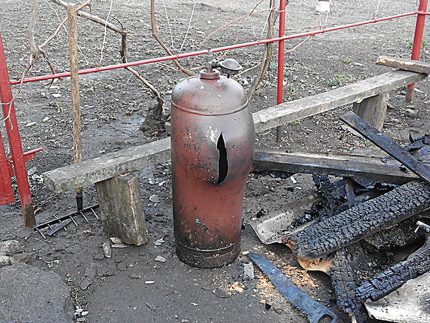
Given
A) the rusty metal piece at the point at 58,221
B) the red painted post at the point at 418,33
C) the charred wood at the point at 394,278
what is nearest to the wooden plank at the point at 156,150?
the rusty metal piece at the point at 58,221

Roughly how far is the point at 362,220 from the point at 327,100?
5.62 feet

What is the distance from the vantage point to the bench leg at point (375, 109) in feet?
16.8

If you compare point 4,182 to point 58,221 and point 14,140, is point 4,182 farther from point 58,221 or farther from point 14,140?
point 58,221

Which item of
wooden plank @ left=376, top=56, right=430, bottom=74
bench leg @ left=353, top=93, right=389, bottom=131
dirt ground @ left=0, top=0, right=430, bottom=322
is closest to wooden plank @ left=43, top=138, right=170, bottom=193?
dirt ground @ left=0, top=0, right=430, bottom=322

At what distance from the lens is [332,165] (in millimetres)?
3588

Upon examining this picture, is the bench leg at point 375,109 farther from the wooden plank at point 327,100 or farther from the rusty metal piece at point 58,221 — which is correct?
the rusty metal piece at point 58,221

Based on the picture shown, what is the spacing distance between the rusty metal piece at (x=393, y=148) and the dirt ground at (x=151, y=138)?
71 cm

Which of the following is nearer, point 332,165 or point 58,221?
point 332,165

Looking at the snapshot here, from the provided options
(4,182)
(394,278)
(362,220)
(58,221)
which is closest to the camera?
(394,278)

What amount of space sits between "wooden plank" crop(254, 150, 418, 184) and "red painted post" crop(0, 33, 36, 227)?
5.26ft

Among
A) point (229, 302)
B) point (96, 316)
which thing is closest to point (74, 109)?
point (96, 316)

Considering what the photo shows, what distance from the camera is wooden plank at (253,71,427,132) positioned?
13.7 ft

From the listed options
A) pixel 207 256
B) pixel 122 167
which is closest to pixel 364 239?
pixel 207 256

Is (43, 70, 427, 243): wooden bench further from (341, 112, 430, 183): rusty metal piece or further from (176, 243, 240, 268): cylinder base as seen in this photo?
(341, 112, 430, 183): rusty metal piece
